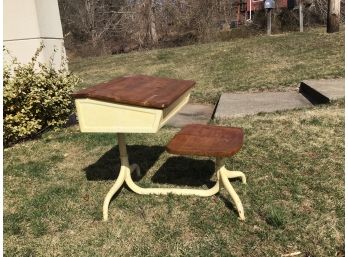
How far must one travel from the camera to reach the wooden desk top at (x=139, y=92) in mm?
2971

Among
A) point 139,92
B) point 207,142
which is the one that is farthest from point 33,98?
point 207,142

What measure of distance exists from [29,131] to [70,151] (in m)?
0.85

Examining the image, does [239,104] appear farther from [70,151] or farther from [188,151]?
[188,151]

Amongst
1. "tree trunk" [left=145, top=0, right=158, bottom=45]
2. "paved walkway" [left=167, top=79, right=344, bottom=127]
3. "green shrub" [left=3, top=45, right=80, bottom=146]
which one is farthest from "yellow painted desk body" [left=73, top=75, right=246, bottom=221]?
"tree trunk" [left=145, top=0, right=158, bottom=45]

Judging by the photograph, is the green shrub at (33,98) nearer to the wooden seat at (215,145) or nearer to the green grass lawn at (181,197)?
the green grass lawn at (181,197)

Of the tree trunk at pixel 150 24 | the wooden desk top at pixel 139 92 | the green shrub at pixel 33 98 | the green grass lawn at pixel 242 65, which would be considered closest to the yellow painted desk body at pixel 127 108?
the wooden desk top at pixel 139 92

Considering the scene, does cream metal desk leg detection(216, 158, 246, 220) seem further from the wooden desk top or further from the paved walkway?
the paved walkway

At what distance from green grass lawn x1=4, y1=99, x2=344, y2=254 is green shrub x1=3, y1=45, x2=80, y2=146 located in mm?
505

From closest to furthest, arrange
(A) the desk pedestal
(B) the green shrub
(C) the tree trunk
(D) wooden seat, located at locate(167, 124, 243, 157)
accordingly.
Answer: (D) wooden seat, located at locate(167, 124, 243, 157) → (A) the desk pedestal → (B) the green shrub → (C) the tree trunk

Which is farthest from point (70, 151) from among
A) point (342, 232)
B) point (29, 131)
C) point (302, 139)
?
point (342, 232)

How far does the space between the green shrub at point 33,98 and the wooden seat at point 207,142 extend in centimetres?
284

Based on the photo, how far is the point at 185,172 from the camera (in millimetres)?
4277

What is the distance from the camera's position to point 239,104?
23.0 feet

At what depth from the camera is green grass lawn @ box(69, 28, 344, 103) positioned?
889 cm
